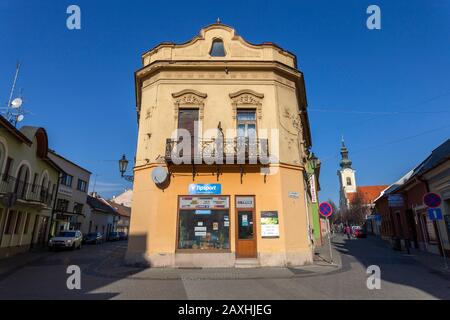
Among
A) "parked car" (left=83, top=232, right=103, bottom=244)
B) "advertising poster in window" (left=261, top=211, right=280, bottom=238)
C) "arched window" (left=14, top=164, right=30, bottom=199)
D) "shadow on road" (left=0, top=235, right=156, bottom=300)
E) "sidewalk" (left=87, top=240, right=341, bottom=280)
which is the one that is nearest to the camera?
"shadow on road" (left=0, top=235, right=156, bottom=300)

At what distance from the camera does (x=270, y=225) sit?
12.6 m

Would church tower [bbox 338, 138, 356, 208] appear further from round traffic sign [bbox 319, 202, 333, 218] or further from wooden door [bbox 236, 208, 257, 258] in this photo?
wooden door [bbox 236, 208, 257, 258]

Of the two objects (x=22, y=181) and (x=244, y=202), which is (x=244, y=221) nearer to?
(x=244, y=202)

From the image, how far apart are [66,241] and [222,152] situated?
17.5 metres

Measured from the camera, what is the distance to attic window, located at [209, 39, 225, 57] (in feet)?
50.9

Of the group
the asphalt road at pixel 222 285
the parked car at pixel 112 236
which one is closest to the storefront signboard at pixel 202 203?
the asphalt road at pixel 222 285

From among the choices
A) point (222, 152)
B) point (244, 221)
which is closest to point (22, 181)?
point (222, 152)

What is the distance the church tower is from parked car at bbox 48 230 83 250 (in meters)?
78.1

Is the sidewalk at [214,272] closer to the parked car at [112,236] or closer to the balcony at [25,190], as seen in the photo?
the balcony at [25,190]

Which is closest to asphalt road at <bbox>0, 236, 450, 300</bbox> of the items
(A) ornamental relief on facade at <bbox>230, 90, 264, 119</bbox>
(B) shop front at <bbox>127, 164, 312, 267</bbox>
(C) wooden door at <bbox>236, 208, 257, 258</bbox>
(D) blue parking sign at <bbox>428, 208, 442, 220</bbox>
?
(B) shop front at <bbox>127, 164, 312, 267</bbox>

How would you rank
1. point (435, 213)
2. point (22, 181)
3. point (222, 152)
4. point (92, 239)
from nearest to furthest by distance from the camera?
point (435, 213) → point (222, 152) → point (22, 181) → point (92, 239)

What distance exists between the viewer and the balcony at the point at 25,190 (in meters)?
17.1

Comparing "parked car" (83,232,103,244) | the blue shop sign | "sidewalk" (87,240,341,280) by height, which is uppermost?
the blue shop sign

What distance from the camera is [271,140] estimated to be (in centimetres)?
1377
